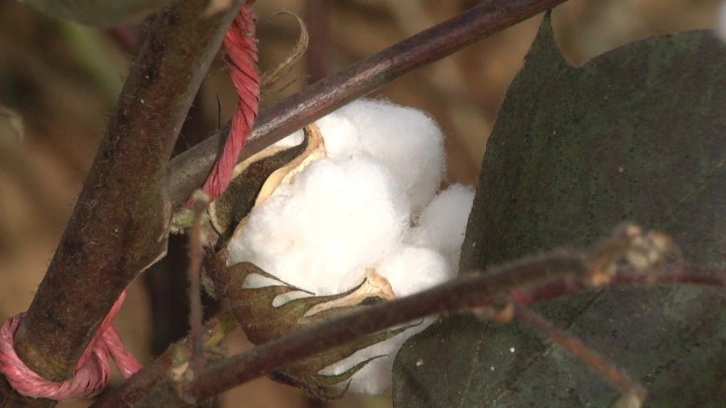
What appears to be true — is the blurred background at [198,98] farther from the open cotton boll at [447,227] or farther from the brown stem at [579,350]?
the brown stem at [579,350]

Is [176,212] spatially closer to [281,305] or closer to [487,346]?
[281,305]

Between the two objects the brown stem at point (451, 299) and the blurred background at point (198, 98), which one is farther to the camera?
the blurred background at point (198, 98)

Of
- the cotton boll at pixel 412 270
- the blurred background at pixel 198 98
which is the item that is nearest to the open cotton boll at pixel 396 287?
the cotton boll at pixel 412 270

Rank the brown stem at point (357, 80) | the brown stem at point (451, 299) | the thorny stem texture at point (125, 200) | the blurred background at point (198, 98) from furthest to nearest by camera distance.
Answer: the blurred background at point (198, 98)
the brown stem at point (357, 80)
the thorny stem texture at point (125, 200)
the brown stem at point (451, 299)

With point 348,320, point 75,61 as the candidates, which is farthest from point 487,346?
point 75,61

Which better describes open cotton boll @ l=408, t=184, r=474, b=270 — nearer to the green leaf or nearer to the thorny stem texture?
the green leaf

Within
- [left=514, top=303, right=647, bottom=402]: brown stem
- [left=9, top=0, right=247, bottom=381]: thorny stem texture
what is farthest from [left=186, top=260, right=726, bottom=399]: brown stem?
[left=9, top=0, right=247, bottom=381]: thorny stem texture
